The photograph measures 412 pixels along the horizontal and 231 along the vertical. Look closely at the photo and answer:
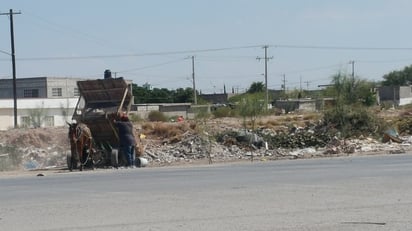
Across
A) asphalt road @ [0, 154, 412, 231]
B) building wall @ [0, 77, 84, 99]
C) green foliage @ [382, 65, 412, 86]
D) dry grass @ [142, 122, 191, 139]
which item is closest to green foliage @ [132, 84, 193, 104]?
building wall @ [0, 77, 84, 99]

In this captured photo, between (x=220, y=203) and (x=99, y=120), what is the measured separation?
63.9ft

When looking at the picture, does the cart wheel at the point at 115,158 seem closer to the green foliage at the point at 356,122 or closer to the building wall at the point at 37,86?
the green foliage at the point at 356,122

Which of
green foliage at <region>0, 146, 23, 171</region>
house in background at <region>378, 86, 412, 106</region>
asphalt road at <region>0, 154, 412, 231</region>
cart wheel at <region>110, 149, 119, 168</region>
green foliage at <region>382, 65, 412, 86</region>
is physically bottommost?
green foliage at <region>0, 146, 23, 171</region>

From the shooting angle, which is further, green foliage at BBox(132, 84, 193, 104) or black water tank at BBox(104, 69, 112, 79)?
green foliage at BBox(132, 84, 193, 104)

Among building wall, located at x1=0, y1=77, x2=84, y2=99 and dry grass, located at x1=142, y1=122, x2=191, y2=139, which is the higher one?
building wall, located at x1=0, y1=77, x2=84, y2=99

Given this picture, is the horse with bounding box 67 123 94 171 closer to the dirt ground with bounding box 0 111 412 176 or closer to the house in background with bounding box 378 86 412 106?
the dirt ground with bounding box 0 111 412 176

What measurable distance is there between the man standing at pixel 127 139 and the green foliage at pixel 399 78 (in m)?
161

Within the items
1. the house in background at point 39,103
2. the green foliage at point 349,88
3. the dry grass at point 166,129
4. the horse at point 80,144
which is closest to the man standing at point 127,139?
the horse at point 80,144

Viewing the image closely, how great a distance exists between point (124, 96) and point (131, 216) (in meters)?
21.4

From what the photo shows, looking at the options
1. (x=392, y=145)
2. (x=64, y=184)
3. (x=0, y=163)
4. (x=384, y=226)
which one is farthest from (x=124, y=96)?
(x=384, y=226)

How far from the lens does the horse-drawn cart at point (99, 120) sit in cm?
3462

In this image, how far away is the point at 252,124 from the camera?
5316cm

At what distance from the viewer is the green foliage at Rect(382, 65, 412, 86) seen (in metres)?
192

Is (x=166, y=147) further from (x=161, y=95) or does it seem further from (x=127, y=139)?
(x=161, y=95)
